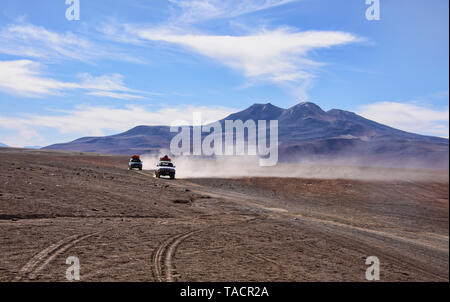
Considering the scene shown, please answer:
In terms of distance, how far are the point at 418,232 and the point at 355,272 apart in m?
13.7

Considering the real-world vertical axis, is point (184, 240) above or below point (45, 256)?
below

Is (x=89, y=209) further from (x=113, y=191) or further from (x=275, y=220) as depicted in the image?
(x=275, y=220)

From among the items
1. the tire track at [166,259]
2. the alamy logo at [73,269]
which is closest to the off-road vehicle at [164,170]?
the tire track at [166,259]

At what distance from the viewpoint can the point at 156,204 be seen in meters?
19.8

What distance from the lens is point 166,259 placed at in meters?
10.4

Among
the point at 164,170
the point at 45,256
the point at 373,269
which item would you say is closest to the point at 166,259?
the point at 45,256

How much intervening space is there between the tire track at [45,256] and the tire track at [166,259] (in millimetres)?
2308

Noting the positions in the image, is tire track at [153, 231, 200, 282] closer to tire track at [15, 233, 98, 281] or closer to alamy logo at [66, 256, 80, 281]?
alamy logo at [66, 256, 80, 281]

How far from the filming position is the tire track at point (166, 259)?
895 cm

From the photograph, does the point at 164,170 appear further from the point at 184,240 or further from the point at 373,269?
the point at 373,269

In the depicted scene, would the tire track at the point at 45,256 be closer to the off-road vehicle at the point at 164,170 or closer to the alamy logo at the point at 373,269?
the alamy logo at the point at 373,269

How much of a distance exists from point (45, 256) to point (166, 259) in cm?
288
